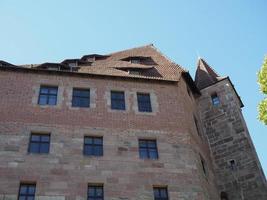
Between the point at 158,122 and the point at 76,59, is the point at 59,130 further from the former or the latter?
the point at 76,59

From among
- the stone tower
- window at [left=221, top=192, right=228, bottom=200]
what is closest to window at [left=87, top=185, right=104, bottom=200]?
window at [left=221, top=192, right=228, bottom=200]

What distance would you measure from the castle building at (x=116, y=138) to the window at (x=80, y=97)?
0.18ft

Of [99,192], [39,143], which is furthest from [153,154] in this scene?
[39,143]

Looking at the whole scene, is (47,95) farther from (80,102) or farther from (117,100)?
(117,100)

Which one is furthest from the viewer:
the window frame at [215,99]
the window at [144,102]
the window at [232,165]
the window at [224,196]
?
the window frame at [215,99]

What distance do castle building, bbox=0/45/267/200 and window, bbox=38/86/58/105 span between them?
5 centimetres

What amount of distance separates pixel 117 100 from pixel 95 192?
584cm

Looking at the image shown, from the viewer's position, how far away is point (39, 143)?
18.9 meters

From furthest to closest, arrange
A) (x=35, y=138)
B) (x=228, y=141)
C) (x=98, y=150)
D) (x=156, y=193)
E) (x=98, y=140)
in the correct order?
(x=228, y=141), (x=98, y=140), (x=98, y=150), (x=35, y=138), (x=156, y=193)

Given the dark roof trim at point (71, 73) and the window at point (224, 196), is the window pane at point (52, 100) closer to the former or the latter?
the dark roof trim at point (71, 73)

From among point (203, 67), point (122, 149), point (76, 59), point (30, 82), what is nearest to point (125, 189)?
point (122, 149)

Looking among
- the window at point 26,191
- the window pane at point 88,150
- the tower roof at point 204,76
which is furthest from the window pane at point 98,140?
the tower roof at point 204,76

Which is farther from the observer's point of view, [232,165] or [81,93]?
[232,165]

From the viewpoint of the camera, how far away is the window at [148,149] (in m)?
19.6
